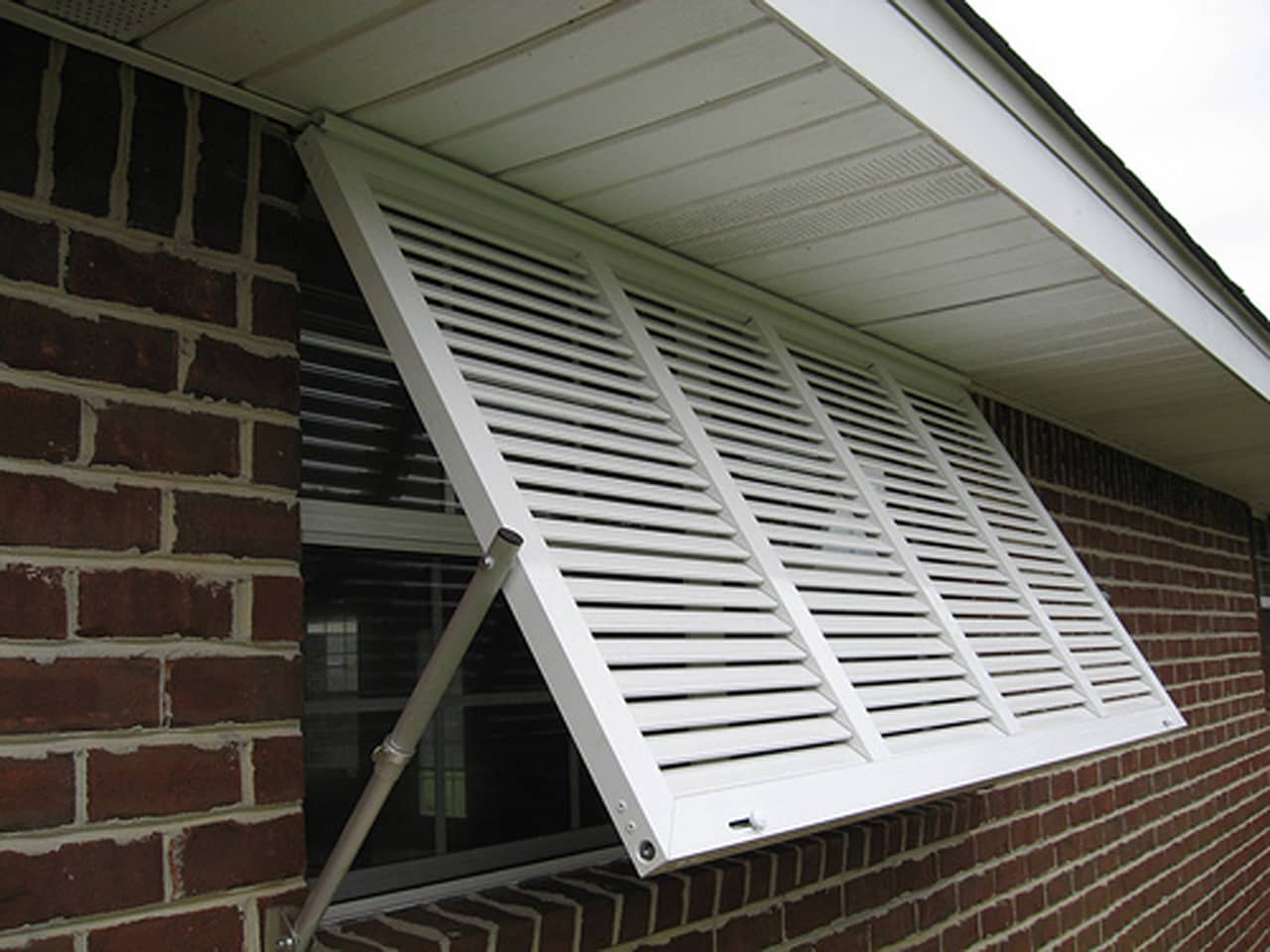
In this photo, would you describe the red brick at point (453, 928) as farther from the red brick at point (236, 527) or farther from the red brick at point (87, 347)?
the red brick at point (87, 347)

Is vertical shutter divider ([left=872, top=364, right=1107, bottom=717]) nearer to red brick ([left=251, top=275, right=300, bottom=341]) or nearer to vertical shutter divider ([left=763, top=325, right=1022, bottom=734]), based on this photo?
vertical shutter divider ([left=763, top=325, right=1022, bottom=734])

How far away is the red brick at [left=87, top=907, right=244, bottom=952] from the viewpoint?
150cm

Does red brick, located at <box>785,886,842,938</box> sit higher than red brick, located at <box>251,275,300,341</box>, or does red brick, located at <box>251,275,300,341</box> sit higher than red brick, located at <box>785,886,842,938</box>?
red brick, located at <box>251,275,300,341</box>

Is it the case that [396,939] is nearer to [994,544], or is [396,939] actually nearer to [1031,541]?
[994,544]

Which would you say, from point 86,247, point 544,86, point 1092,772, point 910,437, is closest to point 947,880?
point 910,437

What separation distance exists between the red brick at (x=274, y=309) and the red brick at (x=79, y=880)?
2.52 ft

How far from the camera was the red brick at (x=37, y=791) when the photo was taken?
1.43 metres

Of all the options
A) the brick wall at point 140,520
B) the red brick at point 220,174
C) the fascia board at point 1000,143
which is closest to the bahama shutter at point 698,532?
the red brick at point 220,174

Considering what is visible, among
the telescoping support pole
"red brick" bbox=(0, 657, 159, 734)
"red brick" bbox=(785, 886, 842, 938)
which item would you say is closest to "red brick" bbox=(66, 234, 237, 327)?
"red brick" bbox=(0, 657, 159, 734)

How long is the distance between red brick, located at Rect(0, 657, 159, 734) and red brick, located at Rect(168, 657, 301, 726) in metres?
0.04

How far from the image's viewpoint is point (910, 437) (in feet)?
10.3

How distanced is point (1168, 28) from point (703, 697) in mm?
8764

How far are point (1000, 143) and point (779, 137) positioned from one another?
19.5 inches

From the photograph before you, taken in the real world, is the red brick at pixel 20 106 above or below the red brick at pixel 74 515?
above
